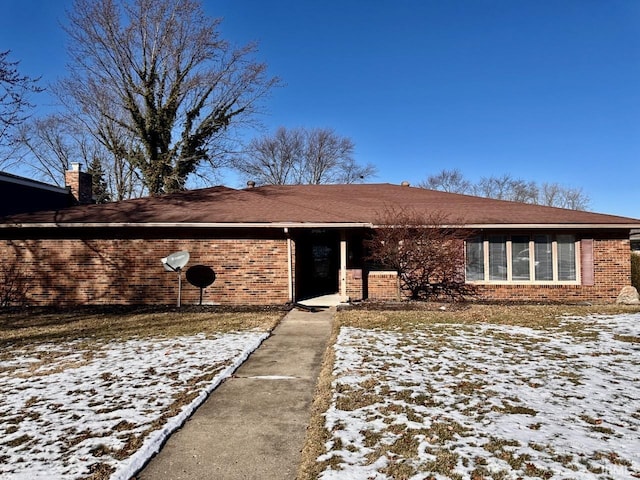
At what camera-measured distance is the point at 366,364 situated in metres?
5.36

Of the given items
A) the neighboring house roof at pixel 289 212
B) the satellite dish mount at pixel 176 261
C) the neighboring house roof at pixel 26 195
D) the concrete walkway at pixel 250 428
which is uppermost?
the neighboring house roof at pixel 26 195

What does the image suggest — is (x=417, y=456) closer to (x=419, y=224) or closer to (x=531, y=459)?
(x=531, y=459)

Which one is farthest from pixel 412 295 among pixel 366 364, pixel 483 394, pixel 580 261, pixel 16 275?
pixel 16 275

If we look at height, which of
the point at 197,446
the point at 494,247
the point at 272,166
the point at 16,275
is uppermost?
the point at 272,166

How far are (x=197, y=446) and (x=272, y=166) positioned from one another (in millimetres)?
39643

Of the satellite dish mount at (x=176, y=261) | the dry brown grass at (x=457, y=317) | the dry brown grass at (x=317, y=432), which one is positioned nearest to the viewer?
the dry brown grass at (x=317, y=432)

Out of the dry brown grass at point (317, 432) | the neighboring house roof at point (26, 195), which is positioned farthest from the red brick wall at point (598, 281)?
the neighboring house roof at point (26, 195)

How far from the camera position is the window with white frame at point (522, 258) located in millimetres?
11266

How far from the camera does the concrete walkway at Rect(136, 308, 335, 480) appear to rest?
294 cm

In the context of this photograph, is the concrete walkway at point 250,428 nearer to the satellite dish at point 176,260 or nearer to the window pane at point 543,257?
the satellite dish at point 176,260

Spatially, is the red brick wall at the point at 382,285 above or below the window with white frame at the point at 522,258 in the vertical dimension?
below

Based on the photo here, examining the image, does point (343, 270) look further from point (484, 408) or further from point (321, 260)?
point (484, 408)

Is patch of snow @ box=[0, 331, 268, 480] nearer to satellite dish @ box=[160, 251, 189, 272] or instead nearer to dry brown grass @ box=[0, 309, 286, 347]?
dry brown grass @ box=[0, 309, 286, 347]

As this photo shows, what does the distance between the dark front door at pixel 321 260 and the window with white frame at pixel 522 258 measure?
14.7 ft
